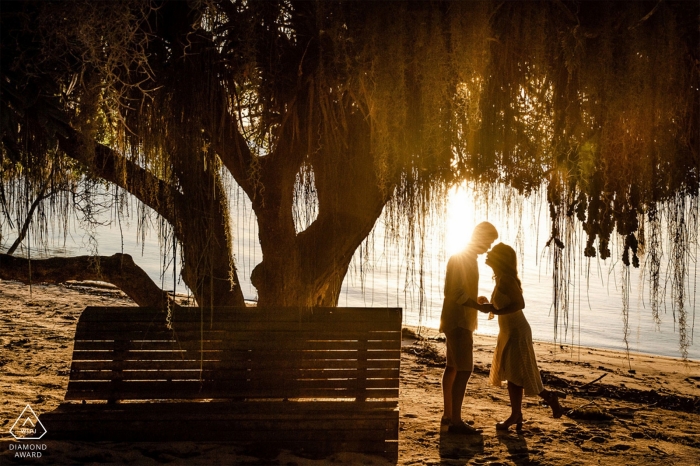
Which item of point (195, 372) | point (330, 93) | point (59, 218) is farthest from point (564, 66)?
point (59, 218)

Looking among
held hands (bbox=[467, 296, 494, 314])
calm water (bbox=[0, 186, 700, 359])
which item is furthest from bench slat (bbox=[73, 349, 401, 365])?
held hands (bbox=[467, 296, 494, 314])

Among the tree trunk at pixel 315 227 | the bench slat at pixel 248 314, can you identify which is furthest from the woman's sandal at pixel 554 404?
the tree trunk at pixel 315 227

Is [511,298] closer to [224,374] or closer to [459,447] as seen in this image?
[459,447]

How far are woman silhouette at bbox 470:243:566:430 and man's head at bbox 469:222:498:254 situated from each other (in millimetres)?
144

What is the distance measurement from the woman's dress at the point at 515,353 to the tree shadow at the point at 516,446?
0.35m

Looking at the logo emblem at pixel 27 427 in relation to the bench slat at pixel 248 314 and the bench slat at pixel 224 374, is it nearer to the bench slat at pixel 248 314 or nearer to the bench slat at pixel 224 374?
the bench slat at pixel 224 374

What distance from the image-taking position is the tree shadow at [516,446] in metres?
4.14

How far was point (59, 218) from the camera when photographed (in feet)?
14.3

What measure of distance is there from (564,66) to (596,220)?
1.02m

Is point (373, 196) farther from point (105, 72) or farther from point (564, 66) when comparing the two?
point (105, 72)

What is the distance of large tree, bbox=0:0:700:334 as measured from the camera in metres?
3.63

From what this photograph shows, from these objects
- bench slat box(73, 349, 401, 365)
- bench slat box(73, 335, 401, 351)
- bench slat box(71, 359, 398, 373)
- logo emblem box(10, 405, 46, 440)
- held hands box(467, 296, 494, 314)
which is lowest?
logo emblem box(10, 405, 46, 440)

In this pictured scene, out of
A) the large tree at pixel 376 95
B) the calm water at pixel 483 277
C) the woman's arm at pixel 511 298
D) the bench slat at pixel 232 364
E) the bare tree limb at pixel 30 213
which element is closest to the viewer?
the large tree at pixel 376 95

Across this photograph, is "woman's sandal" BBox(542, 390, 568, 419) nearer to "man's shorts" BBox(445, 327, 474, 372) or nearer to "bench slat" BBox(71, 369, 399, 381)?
"man's shorts" BBox(445, 327, 474, 372)
